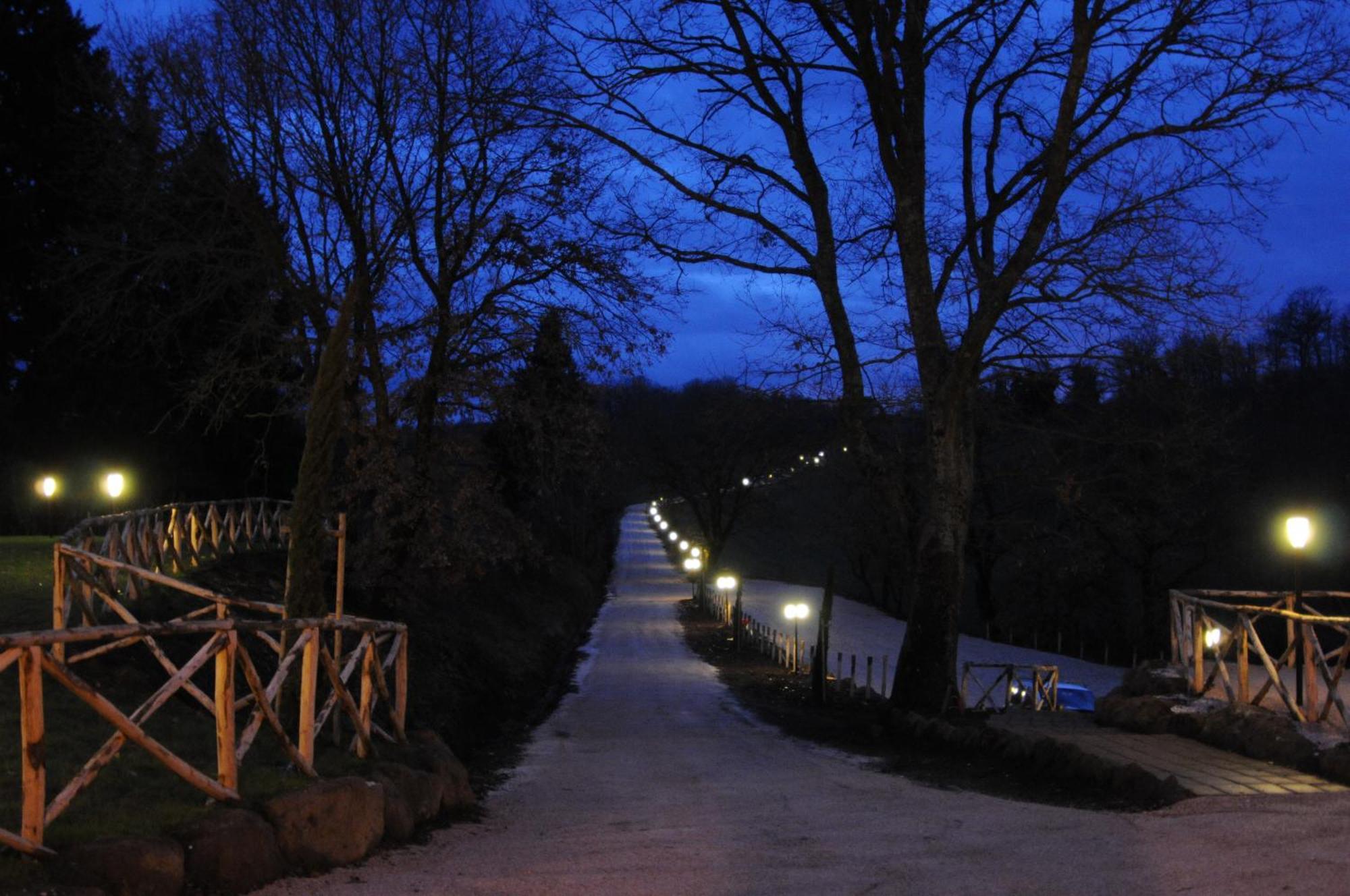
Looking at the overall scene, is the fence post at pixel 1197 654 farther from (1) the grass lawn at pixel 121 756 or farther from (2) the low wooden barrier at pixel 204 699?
(1) the grass lawn at pixel 121 756

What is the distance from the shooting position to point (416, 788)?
826 centimetres

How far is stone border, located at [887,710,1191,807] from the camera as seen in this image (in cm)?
880

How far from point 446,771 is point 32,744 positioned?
438 centimetres

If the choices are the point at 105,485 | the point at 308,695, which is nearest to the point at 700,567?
the point at 105,485

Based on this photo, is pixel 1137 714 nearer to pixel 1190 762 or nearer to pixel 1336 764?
pixel 1190 762

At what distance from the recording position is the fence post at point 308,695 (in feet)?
24.4

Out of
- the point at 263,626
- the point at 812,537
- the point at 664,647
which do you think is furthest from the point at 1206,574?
the point at 263,626

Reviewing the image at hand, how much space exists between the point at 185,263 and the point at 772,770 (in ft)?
52.6

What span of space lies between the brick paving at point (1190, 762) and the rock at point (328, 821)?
6.05 meters

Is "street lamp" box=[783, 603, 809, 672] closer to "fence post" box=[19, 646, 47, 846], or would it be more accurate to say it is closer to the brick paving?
the brick paving

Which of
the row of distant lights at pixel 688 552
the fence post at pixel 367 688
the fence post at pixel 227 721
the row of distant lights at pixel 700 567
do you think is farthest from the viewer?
the row of distant lights at pixel 688 552

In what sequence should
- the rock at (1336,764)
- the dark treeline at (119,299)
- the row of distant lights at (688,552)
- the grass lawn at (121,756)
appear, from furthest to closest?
the row of distant lights at (688,552) → the dark treeline at (119,299) → the rock at (1336,764) → the grass lawn at (121,756)

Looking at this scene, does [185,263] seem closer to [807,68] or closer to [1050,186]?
[807,68]

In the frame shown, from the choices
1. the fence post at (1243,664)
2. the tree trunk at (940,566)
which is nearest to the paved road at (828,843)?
the tree trunk at (940,566)
